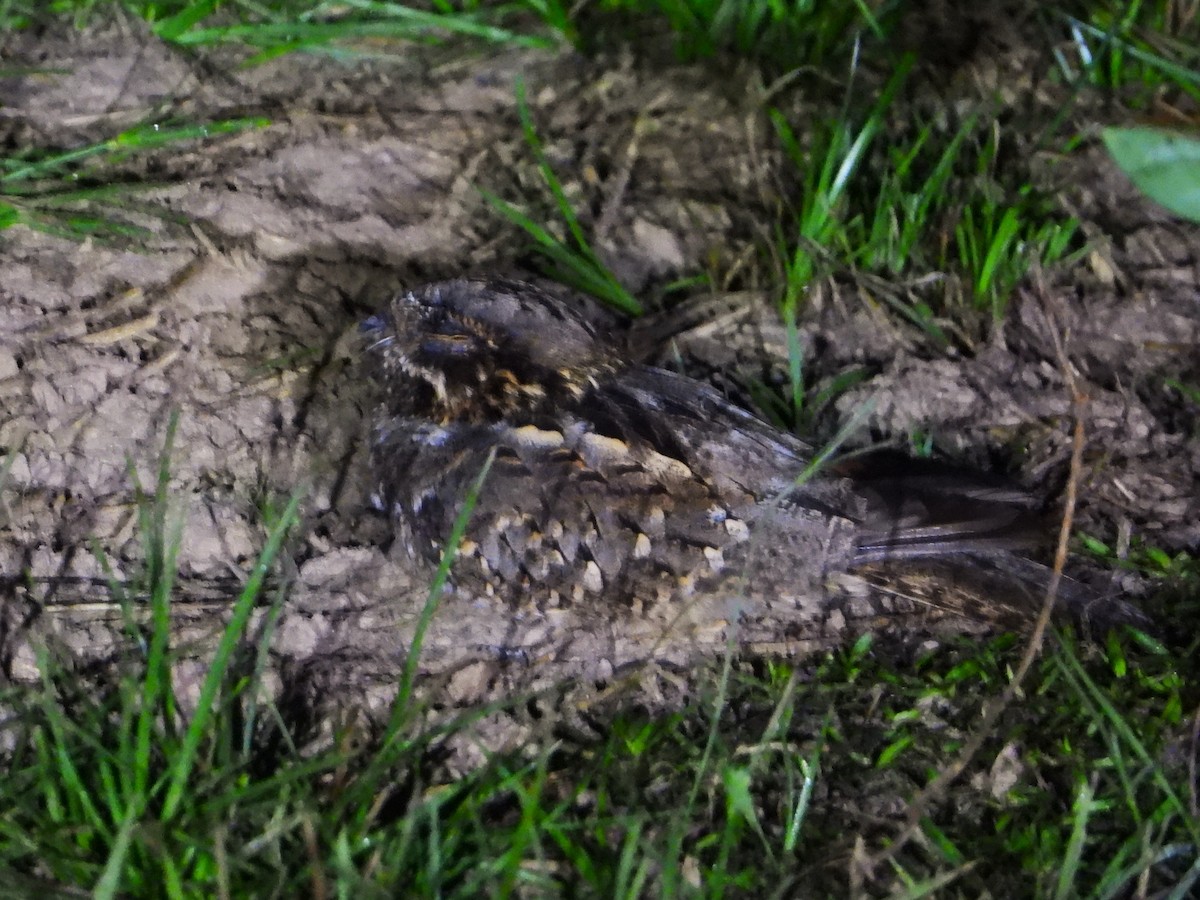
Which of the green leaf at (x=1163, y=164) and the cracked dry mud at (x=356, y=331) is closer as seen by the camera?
the green leaf at (x=1163, y=164)

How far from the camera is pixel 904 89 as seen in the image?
3.12 m

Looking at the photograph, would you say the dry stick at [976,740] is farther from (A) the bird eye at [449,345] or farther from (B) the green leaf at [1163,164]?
(A) the bird eye at [449,345]

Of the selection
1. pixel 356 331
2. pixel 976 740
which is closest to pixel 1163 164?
pixel 976 740

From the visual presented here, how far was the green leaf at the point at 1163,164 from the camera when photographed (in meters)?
1.70

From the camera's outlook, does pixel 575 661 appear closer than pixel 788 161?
Yes

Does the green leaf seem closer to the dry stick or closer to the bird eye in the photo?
the dry stick

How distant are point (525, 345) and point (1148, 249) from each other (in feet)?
5.93

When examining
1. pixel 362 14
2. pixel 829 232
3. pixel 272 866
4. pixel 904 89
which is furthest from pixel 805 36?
pixel 272 866

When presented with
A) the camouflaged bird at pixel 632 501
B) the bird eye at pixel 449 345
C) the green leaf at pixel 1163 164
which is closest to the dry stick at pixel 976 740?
the camouflaged bird at pixel 632 501

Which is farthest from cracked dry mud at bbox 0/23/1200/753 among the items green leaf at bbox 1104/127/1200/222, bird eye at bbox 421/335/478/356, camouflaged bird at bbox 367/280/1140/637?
green leaf at bbox 1104/127/1200/222

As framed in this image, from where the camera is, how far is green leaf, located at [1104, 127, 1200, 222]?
170cm

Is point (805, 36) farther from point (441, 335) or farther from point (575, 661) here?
point (575, 661)

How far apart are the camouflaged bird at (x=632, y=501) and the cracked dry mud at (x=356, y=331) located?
0.49ft

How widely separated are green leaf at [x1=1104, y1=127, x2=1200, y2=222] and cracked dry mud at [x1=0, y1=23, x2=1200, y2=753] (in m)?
0.80
